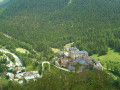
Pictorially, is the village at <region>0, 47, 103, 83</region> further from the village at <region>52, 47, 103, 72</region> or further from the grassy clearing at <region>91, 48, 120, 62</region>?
the grassy clearing at <region>91, 48, 120, 62</region>

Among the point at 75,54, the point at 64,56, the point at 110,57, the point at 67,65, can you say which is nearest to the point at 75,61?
the point at 67,65

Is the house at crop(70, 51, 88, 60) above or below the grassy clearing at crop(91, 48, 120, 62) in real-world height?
above

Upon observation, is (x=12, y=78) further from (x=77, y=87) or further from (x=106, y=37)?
(x=106, y=37)

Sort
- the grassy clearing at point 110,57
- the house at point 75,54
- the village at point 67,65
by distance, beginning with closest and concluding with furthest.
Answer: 1. the village at point 67,65
2. the house at point 75,54
3. the grassy clearing at point 110,57

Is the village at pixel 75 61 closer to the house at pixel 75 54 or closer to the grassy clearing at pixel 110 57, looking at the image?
the house at pixel 75 54

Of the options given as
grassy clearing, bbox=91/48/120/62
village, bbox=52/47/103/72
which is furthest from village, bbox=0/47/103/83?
grassy clearing, bbox=91/48/120/62

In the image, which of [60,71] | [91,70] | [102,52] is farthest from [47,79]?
[102,52]

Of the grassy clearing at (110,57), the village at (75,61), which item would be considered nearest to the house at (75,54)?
the village at (75,61)

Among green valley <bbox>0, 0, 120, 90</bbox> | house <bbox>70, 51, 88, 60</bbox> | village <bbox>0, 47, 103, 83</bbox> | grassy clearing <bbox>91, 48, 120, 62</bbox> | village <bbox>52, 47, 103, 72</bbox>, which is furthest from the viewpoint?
grassy clearing <bbox>91, 48, 120, 62</bbox>
